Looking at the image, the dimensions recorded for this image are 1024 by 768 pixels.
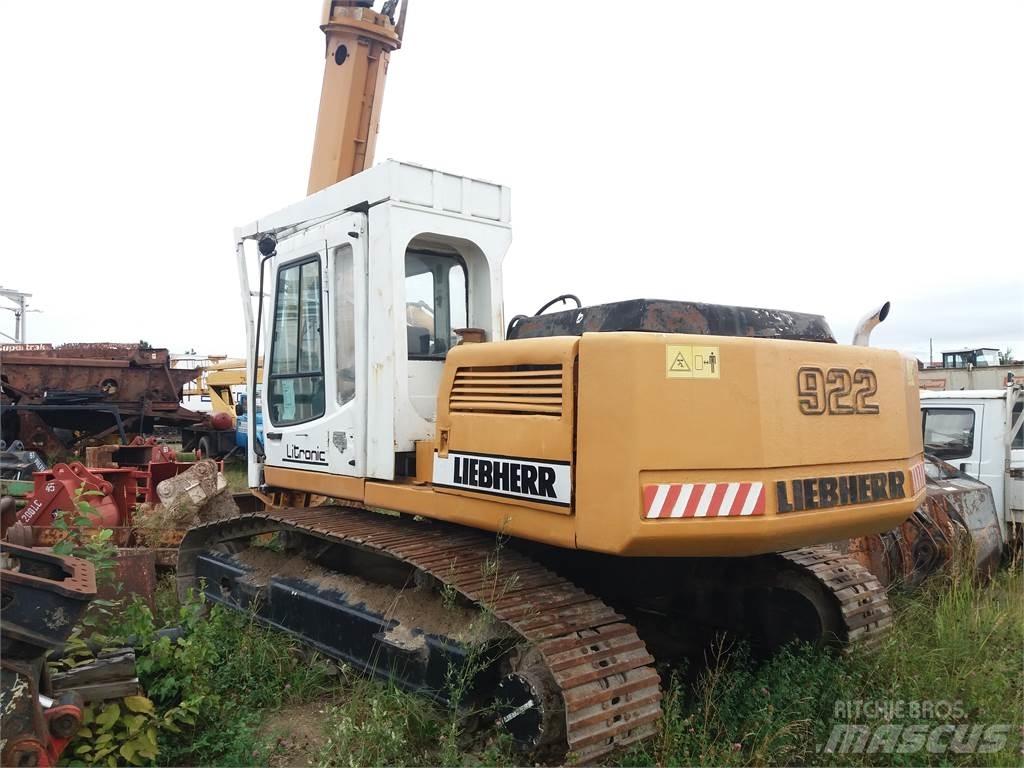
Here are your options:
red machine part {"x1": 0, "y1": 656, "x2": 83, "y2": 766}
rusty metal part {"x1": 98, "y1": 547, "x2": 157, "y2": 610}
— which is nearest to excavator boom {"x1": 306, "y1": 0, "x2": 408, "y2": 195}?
rusty metal part {"x1": 98, "y1": 547, "x2": 157, "y2": 610}

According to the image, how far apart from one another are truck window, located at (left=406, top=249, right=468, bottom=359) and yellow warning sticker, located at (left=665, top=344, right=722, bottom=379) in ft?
5.75

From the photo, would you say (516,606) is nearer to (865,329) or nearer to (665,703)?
(665,703)

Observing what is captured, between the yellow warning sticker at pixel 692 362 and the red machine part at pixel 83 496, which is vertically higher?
the yellow warning sticker at pixel 692 362

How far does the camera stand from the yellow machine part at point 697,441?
305cm

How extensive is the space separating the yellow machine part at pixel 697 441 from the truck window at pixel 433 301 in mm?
999

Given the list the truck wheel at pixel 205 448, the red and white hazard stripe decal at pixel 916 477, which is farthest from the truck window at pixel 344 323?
the truck wheel at pixel 205 448

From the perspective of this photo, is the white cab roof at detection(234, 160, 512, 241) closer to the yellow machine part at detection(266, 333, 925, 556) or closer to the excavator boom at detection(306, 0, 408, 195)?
the yellow machine part at detection(266, 333, 925, 556)

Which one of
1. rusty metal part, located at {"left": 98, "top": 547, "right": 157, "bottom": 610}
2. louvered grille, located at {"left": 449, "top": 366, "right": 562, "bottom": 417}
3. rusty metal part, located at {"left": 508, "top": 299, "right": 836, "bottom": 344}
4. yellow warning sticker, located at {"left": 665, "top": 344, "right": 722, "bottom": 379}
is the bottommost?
rusty metal part, located at {"left": 98, "top": 547, "right": 157, "bottom": 610}

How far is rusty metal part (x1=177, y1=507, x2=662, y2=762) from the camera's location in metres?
3.06

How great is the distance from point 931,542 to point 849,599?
91.9 inches

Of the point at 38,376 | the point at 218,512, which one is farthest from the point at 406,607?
the point at 38,376

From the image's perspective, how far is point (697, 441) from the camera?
3.08m

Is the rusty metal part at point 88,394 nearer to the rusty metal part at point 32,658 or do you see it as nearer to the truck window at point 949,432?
the rusty metal part at point 32,658

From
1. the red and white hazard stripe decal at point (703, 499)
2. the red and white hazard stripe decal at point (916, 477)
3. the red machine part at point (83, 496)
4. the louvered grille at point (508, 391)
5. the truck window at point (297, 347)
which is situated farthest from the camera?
the red machine part at point (83, 496)
